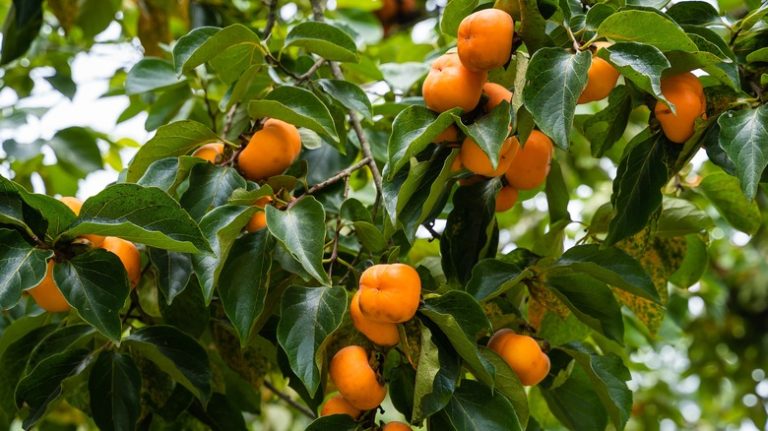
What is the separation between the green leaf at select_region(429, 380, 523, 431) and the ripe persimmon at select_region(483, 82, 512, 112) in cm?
35

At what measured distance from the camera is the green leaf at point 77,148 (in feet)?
7.29

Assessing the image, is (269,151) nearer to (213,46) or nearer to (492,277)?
(213,46)

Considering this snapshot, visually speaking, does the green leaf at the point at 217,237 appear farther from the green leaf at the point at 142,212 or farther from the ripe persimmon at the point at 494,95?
the ripe persimmon at the point at 494,95

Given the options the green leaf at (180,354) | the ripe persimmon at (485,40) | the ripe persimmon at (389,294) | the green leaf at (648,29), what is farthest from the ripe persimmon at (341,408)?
the green leaf at (648,29)

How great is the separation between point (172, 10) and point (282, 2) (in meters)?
0.31

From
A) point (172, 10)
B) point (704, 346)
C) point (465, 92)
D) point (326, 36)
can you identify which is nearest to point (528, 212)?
point (704, 346)

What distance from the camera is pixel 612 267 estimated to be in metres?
1.30

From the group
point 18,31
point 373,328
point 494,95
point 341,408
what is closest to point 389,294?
point 373,328

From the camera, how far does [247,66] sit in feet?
4.91

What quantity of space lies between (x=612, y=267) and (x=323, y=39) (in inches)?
21.6

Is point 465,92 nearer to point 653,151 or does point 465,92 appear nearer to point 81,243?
point 653,151

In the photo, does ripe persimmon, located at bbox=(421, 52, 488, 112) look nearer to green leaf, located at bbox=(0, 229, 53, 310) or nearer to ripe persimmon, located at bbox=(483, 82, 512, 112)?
ripe persimmon, located at bbox=(483, 82, 512, 112)

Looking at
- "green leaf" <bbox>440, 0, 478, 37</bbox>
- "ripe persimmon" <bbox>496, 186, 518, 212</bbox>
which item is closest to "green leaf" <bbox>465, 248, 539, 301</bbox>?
"ripe persimmon" <bbox>496, 186, 518, 212</bbox>

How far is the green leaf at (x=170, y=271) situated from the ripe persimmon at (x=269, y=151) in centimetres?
16
